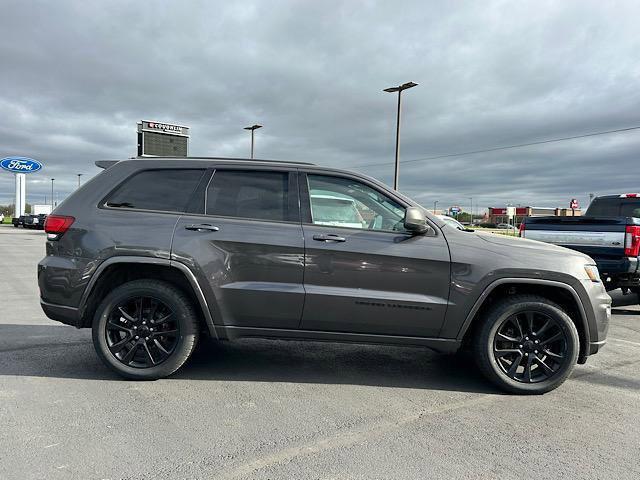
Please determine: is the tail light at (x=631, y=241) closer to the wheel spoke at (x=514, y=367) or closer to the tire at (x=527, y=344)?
the tire at (x=527, y=344)

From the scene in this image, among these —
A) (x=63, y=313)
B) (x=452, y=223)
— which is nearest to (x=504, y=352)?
(x=63, y=313)

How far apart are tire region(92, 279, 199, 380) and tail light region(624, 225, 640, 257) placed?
6.26 m

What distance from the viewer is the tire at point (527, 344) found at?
154 inches

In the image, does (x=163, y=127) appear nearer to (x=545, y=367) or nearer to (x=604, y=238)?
(x=604, y=238)

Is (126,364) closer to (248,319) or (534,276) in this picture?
(248,319)

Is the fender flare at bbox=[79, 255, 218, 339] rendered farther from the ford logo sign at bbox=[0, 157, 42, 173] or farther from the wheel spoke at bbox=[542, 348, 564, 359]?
the ford logo sign at bbox=[0, 157, 42, 173]

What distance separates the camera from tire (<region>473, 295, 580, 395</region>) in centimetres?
390

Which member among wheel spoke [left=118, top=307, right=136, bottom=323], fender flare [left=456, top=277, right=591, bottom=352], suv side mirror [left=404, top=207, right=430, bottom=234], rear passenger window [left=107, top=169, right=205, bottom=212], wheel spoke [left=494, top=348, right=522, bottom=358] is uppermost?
rear passenger window [left=107, top=169, right=205, bottom=212]

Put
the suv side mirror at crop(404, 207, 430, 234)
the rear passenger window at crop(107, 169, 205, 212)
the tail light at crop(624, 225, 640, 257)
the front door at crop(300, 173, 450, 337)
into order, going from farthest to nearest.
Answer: the tail light at crop(624, 225, 640, 257)
the rear passenger window at crop(107, 169, 205, 212)
the front door at crop(300, 173, 450, 337)
the suv side mirror at crop(404, 207, 430, 234)

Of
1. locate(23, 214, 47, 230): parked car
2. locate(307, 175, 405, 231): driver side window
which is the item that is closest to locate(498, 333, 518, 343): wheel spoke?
locate(307, 175, 405, 231): driver side window

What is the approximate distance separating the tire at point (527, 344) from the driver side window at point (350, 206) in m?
1.15

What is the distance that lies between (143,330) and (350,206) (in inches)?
81.9

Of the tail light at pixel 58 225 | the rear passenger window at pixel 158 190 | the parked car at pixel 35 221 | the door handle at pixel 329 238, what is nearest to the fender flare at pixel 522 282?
the door handle at pixel 329 238

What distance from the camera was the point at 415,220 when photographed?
374cm
